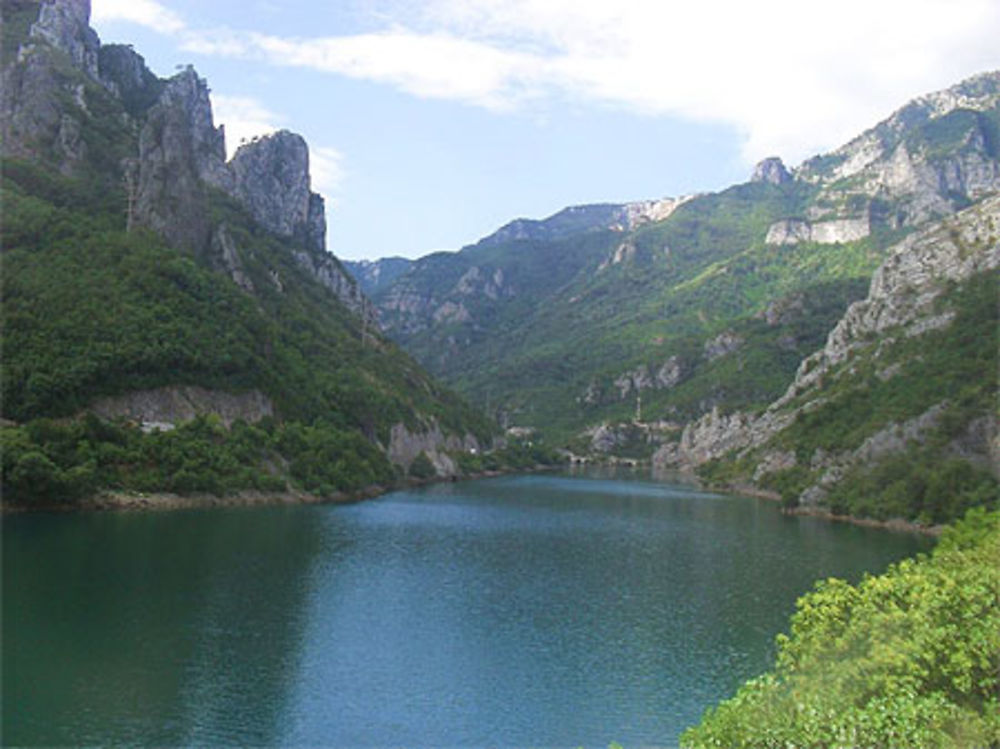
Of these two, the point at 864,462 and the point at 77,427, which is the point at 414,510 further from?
the point at 864,462

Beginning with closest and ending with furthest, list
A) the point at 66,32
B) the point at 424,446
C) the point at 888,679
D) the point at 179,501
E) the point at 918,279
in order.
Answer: the point at 888,679 → the point at 179,501 → the point at 918,279 → the point at 424,446 → the point at 66,32

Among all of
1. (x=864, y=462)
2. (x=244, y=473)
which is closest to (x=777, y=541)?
(x=864, y=462)

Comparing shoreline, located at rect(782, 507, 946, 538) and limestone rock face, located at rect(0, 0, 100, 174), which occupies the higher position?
limestone rock face, located at rect(0, 0, 100, 174)

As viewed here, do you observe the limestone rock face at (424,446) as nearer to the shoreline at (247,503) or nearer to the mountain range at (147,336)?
the mountain range at (147,336)

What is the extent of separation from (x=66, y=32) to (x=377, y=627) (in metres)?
181

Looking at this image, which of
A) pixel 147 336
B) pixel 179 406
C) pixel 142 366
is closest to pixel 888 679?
pixel 142 366

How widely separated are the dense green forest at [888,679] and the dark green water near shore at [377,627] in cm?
1175

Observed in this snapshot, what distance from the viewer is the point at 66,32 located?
189000mm

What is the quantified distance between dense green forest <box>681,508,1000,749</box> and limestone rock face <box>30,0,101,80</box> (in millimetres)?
197994

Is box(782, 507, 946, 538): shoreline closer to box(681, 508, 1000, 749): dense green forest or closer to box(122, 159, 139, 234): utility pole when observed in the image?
box(681, 508, 1000, 749): dense green forest

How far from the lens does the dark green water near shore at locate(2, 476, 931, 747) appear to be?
124 ft

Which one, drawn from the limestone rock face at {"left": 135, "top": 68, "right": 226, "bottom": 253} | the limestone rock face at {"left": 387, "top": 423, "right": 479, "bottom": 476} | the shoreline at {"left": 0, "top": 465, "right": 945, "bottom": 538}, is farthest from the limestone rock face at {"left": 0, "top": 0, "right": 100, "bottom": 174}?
the shoreline at {"left": 0, "top": 465, "right": 945, "bottom": 538}

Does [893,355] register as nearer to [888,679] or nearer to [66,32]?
[888,679]

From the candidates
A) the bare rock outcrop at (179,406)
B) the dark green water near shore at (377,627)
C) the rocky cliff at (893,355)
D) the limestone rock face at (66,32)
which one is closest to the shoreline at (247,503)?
the dark green water near shore at (377,627)
